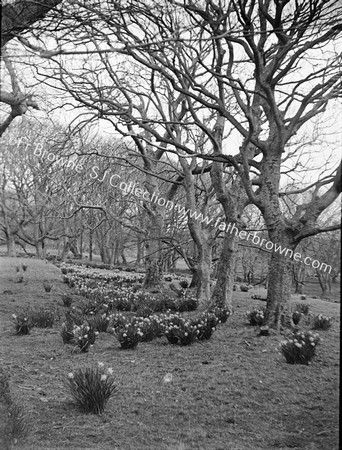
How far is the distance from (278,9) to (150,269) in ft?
32.3

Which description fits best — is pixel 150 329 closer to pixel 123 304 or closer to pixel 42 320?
pixel 42 320

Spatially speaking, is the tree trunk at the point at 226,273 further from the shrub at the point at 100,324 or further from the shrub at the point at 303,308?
the shrub at the point at 100,324

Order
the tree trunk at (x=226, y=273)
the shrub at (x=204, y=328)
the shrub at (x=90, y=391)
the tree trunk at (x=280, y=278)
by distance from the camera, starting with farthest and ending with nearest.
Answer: the tree trunk at (x=226, y=273) < the shrub at (x=204, y=328) < the tree trunk at (x=280, y=278) < the shrub at (x=90, y=391)

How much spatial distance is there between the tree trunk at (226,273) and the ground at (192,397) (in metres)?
2.27

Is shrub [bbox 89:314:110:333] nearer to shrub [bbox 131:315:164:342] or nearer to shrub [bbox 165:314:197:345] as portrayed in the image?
shrub [bbox 131:315:164:342]

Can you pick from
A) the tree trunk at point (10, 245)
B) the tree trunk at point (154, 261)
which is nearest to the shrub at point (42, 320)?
the tree trunk at point (154, 261)

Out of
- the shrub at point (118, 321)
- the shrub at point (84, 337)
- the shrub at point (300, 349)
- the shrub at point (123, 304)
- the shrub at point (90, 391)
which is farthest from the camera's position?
the shrub at point (123, 304)

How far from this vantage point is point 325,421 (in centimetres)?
244

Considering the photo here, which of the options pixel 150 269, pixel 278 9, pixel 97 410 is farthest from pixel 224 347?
pixel 150 269

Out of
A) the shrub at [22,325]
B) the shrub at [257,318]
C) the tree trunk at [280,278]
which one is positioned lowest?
the shrub at [22,325]

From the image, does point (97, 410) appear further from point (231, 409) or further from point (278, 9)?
point (278, 9)

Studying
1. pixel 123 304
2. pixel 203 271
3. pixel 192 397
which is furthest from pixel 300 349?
pixel 123 304

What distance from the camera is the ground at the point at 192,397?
96.3 inches

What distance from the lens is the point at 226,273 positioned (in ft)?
25.6
